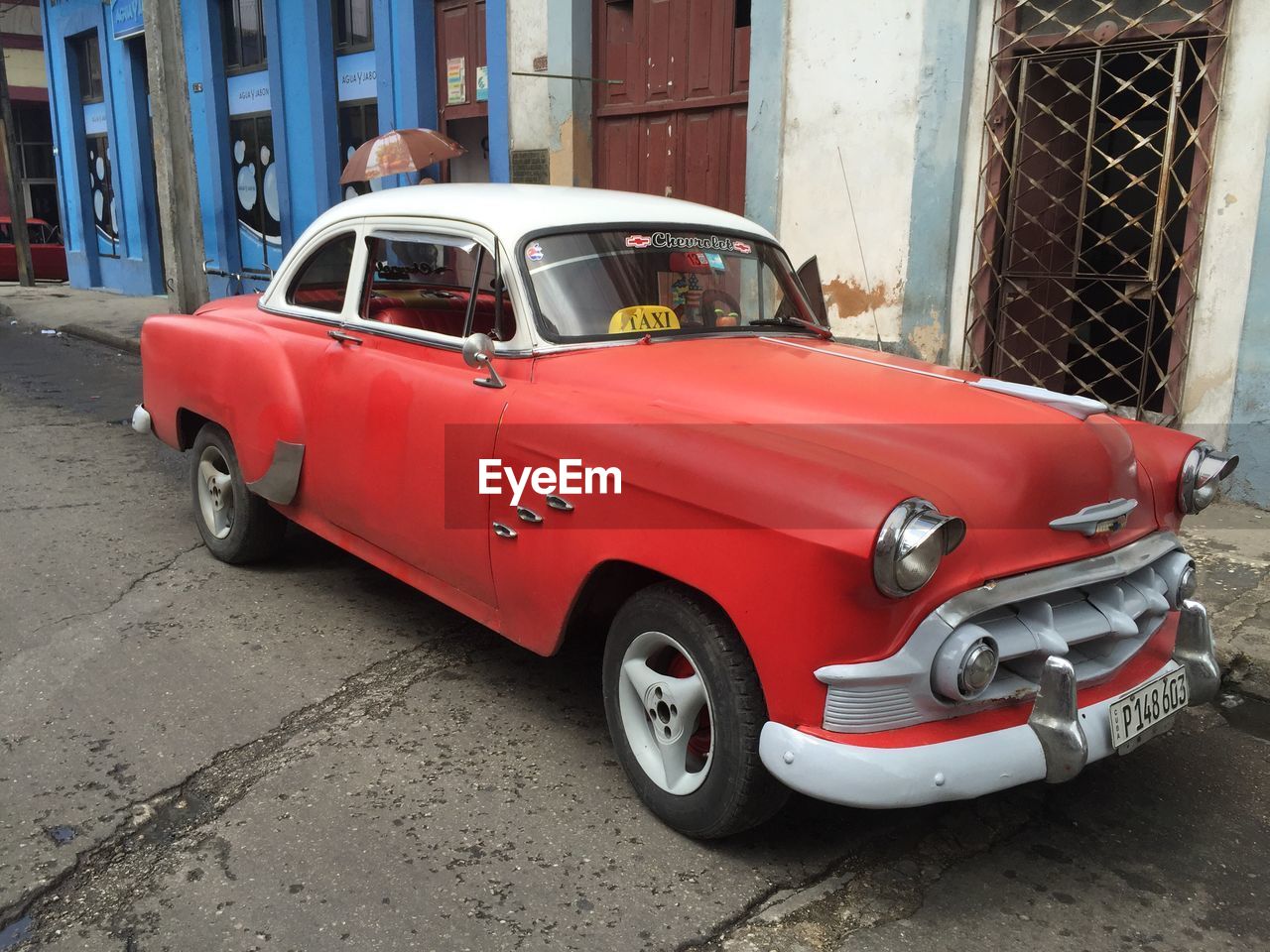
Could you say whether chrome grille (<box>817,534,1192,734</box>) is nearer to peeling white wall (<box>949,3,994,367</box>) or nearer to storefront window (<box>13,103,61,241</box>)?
peeling white wall (<box>949,3,994,367</box>)

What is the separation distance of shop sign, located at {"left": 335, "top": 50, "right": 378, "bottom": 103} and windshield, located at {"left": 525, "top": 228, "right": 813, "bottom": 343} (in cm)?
974

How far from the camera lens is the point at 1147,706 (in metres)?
2.73

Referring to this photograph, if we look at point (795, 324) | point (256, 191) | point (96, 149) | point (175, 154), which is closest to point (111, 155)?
point (96, 149)

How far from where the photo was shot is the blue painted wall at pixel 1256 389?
5.73 metres

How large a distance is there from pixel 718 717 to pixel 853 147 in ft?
18.7

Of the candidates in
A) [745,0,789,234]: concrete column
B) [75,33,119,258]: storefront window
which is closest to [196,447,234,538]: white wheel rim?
[745,0,789,234]: concrete column

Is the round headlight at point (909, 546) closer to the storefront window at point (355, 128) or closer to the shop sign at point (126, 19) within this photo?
the storefront window at point (355, 128)

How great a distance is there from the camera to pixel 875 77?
7211 mm

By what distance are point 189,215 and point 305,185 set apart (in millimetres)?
2510

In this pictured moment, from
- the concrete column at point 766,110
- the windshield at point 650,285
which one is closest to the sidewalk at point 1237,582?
the windshield at point 650,285

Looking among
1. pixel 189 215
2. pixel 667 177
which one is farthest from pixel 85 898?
pixel 189 215

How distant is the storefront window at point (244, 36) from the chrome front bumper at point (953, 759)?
14.3 metres

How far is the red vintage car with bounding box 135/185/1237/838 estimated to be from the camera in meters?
2.40

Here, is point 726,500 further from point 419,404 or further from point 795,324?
point 795,324
